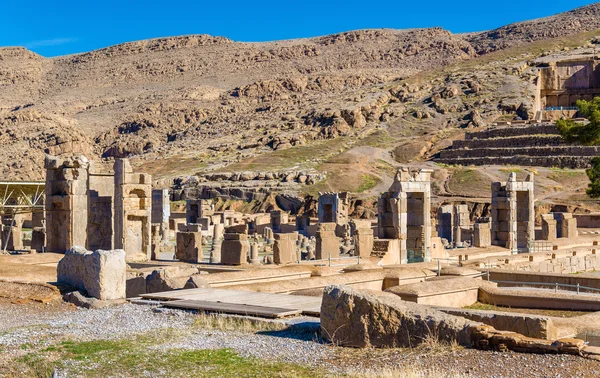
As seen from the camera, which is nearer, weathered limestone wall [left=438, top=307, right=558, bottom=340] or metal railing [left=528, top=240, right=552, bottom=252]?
weathered limestone wall [left=438, top=307, right=558, bottom=340]

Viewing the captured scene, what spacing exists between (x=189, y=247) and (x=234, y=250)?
3.22m

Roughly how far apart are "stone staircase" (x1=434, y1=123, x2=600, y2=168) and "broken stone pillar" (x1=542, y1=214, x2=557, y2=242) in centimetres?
2780

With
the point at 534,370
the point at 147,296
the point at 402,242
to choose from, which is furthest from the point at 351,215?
the point at 534,370

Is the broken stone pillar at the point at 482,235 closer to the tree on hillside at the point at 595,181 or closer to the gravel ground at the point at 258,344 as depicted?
the tree on hillside at the point at 595,181

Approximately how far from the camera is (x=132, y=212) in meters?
26.0

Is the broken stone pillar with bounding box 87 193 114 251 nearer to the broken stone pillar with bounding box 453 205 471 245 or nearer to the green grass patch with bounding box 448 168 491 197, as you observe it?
the broken stone pillar with bounding box 453 205 471 245

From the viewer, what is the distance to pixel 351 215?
55.8 m

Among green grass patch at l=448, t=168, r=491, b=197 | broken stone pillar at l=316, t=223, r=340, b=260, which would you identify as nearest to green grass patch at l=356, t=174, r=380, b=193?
green grass patch at l=448, t=168, r=491, b=197

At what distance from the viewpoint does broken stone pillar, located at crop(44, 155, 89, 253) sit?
25.2 m

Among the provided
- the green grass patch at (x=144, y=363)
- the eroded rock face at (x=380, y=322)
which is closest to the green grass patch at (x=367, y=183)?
the eroded rock face at (x=380, y=322)

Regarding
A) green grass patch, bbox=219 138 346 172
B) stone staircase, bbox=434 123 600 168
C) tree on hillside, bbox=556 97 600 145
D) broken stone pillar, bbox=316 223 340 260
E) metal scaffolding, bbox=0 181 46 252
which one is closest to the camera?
broken stone pillar, bbox=316 223 340 260

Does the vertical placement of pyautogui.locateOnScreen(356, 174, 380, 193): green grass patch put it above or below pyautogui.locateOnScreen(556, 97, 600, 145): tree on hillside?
below

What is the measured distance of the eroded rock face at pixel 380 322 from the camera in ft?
29.4

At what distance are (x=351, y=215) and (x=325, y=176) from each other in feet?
32.5
